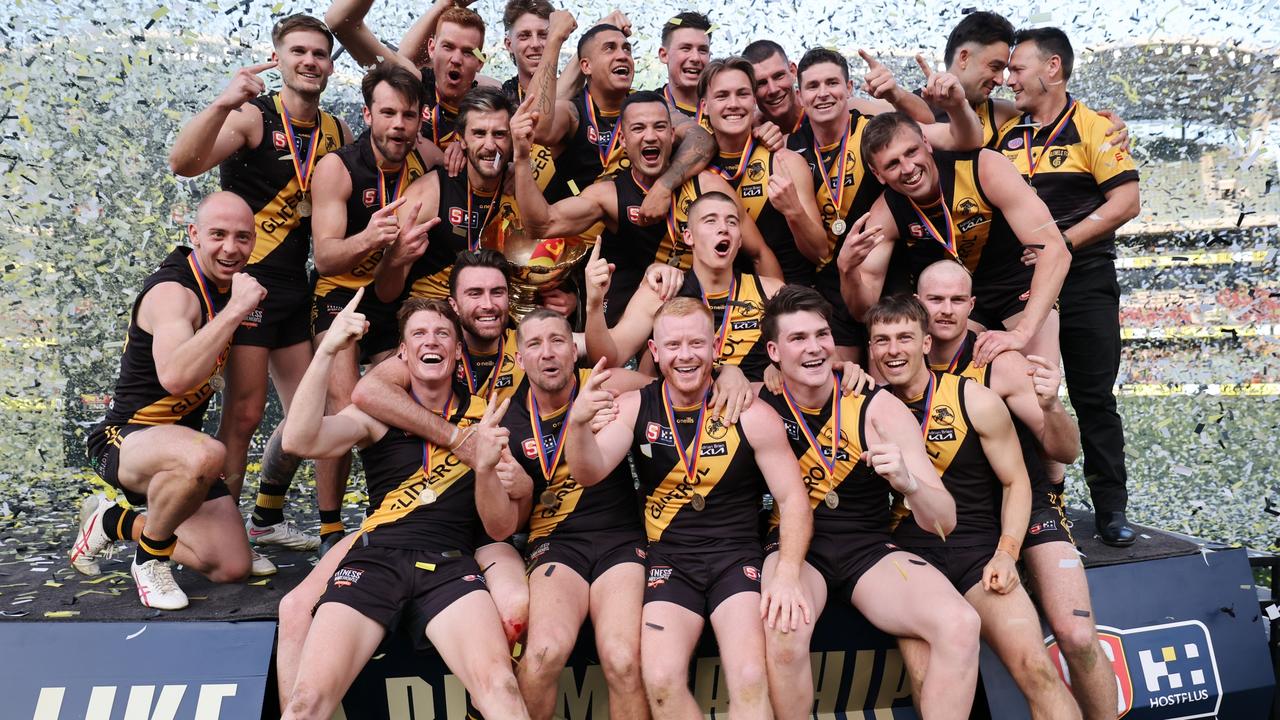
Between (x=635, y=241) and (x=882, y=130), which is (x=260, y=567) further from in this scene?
(x=882, y=130)

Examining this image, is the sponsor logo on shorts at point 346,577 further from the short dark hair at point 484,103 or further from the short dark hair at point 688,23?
the short dark hair at point 688,23

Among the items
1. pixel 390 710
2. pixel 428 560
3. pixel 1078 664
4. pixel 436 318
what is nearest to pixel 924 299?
pixel 1078 664

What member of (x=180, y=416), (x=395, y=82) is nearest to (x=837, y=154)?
(x=395, y=82)

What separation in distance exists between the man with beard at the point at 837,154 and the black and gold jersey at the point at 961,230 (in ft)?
0.55

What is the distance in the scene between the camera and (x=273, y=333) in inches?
178

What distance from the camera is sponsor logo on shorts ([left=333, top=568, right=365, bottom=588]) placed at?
136 inches

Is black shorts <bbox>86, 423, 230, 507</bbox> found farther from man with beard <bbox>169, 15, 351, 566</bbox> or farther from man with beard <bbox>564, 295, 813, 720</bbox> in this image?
man with beard <bbox>564, 295, 813, 720</bbox>

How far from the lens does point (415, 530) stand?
373 cm

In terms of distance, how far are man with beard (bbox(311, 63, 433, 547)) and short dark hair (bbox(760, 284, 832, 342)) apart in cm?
160

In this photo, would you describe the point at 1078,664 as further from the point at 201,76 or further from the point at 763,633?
the point at 201,76

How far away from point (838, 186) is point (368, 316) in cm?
232

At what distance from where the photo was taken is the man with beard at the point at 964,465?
3.67 metres

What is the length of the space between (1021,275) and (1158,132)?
13.7ft

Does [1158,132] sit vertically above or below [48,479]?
above
